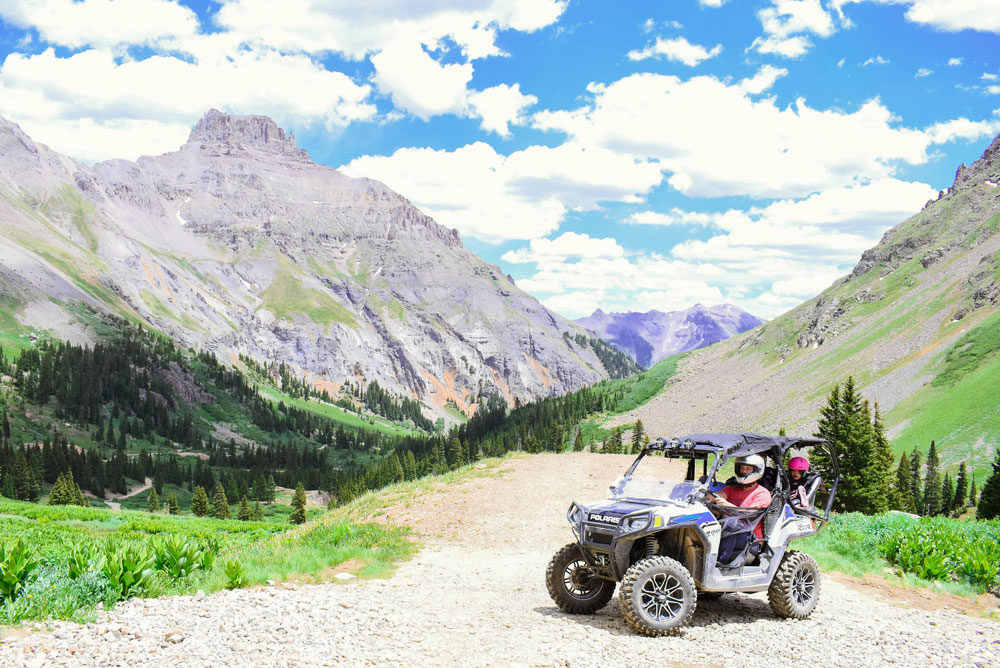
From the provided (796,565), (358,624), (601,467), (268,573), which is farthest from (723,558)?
(601,467)

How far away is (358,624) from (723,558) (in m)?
7.01

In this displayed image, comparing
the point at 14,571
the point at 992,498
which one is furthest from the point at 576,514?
the point at 992,498

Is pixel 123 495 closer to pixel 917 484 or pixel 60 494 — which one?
pixel 60 494

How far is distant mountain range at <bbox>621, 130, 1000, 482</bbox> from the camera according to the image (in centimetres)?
10794

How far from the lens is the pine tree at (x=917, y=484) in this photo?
95.3 metres

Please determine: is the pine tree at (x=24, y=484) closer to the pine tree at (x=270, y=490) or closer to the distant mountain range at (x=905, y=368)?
the pine tree at (x=270, y=490)

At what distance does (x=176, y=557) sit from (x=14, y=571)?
294 cm

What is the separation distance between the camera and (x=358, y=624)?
11375mm

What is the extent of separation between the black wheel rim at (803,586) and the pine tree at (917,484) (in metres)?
94.9

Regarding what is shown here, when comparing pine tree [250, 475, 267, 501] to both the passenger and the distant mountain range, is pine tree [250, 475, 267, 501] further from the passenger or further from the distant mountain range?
the passenger

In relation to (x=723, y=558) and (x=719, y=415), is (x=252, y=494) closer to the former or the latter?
(x=719, y=415)

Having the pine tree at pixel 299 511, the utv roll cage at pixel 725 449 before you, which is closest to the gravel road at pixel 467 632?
the utv roll cage at pixel 725 449

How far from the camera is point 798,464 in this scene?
14.2m

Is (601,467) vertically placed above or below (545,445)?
above
